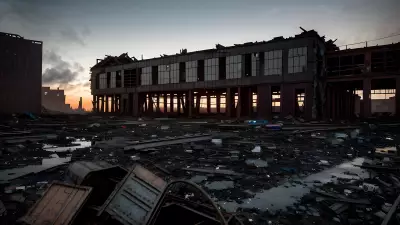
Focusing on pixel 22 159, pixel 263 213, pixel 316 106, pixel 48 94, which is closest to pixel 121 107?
pixel 316 106

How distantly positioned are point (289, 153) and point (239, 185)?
4215 millimetres

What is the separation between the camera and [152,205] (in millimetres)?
2625

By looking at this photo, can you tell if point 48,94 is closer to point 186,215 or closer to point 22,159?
point 22,159

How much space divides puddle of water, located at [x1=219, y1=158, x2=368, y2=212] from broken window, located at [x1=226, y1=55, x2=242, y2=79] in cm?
2452

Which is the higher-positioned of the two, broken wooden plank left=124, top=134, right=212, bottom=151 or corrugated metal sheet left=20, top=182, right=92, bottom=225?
corrugated metal sheet left=20, top=182, right=92, bottom=225

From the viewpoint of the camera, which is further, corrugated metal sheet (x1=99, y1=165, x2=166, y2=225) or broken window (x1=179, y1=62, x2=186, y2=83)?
broken window (x1=179, y1=62, x2=186, y2=83)

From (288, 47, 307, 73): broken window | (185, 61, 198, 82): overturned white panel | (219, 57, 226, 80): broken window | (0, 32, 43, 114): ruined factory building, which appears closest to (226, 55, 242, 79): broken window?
(219, 57, 226, 80): broken window

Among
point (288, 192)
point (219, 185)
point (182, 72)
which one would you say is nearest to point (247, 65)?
point (182, 72)

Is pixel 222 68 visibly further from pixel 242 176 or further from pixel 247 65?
pixel 242 176

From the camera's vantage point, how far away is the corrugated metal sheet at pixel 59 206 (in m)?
2.75

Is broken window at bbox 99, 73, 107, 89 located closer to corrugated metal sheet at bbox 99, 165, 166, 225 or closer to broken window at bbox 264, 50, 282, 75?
broken window at bbox 264, 50, 282, 75

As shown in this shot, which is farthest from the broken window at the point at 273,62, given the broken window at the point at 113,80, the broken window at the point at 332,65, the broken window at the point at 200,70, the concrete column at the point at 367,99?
the broken window at the point at 113,80

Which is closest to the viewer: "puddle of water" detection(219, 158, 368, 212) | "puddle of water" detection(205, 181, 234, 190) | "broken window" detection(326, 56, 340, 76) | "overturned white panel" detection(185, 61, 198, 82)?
"puddle of water" detection(219, 158, 368, 212)

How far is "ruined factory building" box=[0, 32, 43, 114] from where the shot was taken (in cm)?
2622
